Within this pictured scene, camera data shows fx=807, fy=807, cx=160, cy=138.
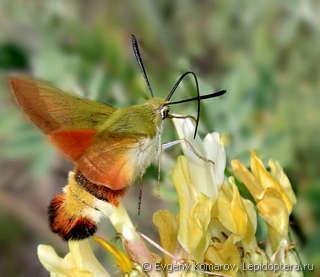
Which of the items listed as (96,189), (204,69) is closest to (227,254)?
(96,189)

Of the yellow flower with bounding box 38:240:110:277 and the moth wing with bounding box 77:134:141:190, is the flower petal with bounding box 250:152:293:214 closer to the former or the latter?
the moth wing with bounding box 77:134:141:190

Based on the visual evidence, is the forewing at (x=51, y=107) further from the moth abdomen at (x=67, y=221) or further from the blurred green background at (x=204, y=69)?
the blurred green background at (x=204, y=69)

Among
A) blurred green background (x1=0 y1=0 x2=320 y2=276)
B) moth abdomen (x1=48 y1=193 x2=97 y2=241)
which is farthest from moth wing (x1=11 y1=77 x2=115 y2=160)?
blurred green background (x1=0 y1=0 x2=320 y2=276)

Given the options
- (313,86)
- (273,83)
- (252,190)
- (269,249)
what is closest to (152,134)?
(252,190)

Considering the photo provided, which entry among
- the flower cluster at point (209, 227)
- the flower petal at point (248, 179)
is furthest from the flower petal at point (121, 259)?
the flower petal at point (248, 179)

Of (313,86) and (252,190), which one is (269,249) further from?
(313,86)
